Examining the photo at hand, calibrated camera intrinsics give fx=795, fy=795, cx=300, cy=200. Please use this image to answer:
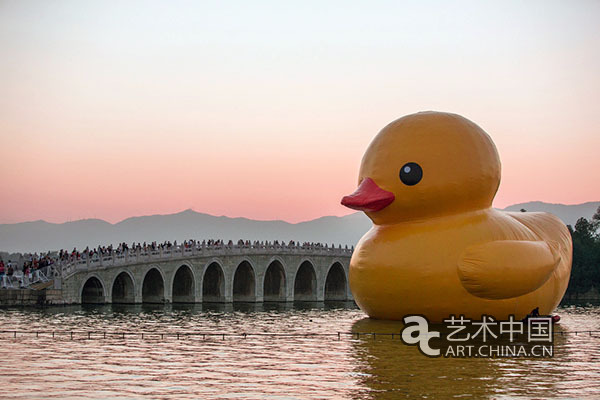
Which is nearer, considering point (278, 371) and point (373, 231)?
point (278, 371)

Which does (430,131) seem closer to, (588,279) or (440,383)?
(440,383)

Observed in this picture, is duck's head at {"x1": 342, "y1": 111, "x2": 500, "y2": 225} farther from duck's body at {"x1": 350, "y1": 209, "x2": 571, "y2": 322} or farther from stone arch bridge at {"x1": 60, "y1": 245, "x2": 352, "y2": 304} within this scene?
stone arch bridge at {"x1": 60, "y1": 245, "x2": 352, "y2": 304}

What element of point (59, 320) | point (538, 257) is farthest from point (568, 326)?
point (59, 320)

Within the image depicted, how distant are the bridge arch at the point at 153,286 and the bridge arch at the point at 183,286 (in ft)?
4.17

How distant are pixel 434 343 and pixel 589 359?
3.63 metres

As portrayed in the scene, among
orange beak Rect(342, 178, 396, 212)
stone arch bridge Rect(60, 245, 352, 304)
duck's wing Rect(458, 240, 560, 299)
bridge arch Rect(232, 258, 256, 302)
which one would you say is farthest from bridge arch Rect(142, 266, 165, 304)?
duck's wing Rect(458, 240, 560, 299)

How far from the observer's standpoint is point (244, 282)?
4834 centimetres

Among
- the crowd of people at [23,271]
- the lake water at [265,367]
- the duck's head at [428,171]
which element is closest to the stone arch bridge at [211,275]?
the crowd of people at [23,271]

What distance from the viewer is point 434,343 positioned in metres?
19.2

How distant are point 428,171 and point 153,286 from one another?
23.8 meters

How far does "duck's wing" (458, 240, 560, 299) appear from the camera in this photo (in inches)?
786

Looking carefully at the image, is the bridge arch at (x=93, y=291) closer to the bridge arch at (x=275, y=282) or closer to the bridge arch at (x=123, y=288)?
the bridge arch at (x=123, y=288)
